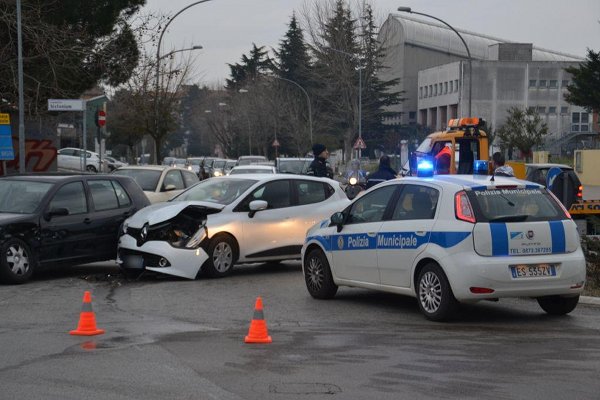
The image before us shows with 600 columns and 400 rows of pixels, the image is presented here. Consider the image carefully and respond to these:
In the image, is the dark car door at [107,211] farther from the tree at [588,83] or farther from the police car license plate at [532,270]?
the tree at [588,83]

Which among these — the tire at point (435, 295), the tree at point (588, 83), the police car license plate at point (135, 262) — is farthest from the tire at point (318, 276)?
the tree at point (588, 83)

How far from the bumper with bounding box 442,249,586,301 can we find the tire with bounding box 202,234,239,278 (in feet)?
17.5

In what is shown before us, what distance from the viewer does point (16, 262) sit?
1438 cm

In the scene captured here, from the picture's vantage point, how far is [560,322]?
36.4 ft

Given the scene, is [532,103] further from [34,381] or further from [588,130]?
[34,381]

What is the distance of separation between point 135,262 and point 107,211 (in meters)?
1.50

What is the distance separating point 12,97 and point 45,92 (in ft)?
3.32

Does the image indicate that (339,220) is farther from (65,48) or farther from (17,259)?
(65,48)

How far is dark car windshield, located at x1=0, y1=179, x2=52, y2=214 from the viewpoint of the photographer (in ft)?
49.4

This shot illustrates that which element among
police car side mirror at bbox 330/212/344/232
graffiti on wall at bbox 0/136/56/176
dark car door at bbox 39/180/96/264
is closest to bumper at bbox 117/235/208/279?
dark car door at bbox 39/180/96/264

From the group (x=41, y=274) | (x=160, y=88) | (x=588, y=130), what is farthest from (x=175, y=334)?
(x=588, y=130)

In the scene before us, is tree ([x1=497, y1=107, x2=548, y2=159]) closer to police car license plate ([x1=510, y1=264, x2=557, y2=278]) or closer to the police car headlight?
the police car headlight

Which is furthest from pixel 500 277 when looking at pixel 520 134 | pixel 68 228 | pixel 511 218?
pixel 520 134

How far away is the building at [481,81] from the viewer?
8169 centimetres
